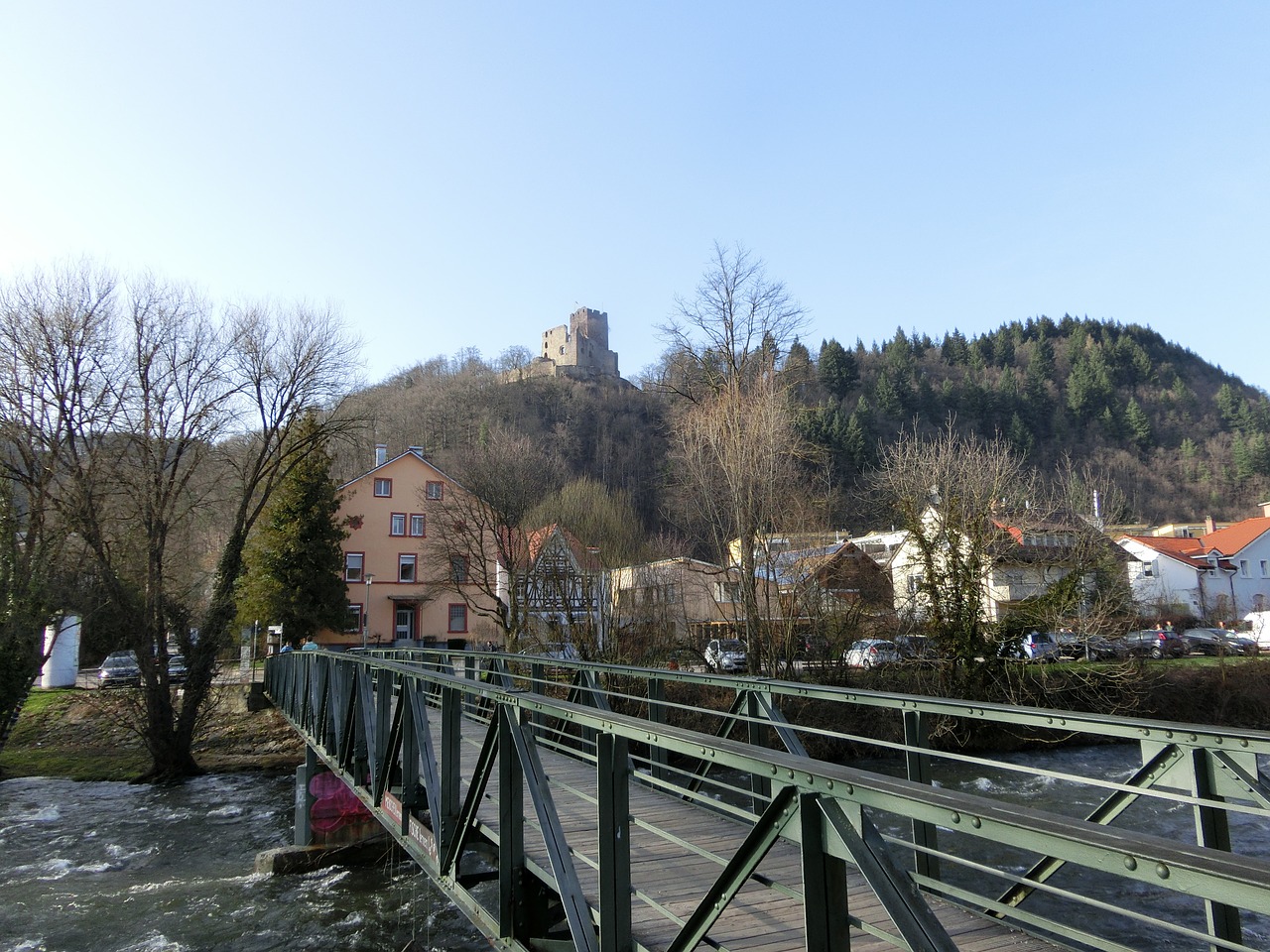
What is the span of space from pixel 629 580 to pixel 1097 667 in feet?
40.8

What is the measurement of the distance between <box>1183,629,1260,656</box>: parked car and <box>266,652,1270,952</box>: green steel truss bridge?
77.1 ft

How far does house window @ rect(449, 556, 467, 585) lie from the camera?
3403cm

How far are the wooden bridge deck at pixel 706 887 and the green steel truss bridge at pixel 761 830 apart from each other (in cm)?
2

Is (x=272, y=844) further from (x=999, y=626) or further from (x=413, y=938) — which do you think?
(x=999, y=626)

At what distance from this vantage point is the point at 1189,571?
52.1m

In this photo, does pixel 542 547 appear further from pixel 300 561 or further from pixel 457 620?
pixel 457 620

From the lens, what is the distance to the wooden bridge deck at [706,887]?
3.68 metres

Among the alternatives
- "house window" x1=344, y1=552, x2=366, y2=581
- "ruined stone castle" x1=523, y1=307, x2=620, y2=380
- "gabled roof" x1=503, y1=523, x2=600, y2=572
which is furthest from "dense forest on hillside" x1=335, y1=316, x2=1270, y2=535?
"ruined stone castle" x1=523, y1=307, x2=620, y2=380

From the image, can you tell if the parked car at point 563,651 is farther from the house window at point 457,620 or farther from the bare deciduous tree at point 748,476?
the house window at point 457,620

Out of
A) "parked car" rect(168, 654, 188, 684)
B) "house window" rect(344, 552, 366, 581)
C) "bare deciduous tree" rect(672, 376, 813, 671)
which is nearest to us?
"bare deciduous tree" rect(672, 376, 813, 671)

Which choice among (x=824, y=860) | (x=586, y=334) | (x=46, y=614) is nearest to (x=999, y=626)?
(x=824, y=860)

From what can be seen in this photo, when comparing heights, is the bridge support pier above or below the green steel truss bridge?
below

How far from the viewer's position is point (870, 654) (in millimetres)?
23000

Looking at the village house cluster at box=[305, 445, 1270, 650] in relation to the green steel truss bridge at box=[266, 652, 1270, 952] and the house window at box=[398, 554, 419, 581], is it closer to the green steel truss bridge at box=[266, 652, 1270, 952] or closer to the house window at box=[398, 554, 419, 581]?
the house window at box=[398, 554, 419, 581]
